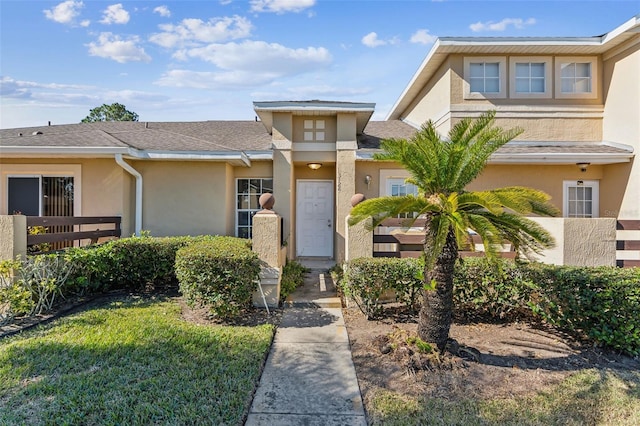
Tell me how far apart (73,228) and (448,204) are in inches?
370

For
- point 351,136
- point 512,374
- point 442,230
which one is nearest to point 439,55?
point 351,136

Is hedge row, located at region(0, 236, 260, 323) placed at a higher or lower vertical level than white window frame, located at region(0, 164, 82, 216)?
lower

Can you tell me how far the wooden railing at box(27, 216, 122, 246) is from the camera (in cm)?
625

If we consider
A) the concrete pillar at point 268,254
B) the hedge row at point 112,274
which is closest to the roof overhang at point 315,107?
the concrete pillar at point 268,254

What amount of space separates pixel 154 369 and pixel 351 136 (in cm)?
761

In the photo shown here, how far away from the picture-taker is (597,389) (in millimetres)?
3787

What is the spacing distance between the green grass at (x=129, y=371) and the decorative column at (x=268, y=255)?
1.03 metres

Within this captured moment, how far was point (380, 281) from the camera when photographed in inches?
223

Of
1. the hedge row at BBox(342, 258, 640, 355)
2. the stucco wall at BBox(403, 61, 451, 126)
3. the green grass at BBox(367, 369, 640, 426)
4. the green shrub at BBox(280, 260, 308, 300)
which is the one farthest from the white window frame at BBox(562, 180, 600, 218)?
the green shrub at BBox(280, 260, 308, 300)

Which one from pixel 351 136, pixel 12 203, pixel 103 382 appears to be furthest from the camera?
pixel 351 136

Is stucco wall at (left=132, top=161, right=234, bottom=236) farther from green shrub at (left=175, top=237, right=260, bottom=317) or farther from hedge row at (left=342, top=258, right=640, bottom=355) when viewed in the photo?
hedge row at (left=342, top=258, right=640, bottom=355)

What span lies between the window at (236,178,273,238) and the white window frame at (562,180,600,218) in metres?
8.73

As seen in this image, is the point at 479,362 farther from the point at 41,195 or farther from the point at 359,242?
the point at 41,195

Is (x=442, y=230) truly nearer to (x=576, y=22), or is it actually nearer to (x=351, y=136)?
(x=351, y=136)
